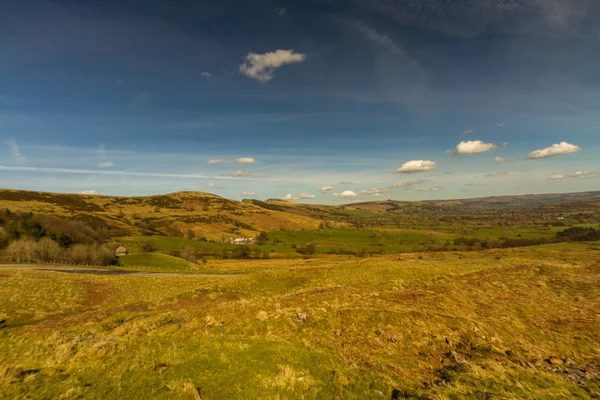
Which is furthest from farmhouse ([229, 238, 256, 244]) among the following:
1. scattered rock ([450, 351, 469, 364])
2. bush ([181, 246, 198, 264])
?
scattered rock ([450, 351, 469, 364])

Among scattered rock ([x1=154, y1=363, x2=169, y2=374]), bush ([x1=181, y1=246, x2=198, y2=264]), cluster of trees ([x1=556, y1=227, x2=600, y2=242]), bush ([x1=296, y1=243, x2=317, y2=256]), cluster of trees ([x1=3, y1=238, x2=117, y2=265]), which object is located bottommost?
bush ([x1=296, y1=243, x2=317, y2=256])

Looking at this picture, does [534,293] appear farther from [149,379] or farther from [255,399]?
[149,379]

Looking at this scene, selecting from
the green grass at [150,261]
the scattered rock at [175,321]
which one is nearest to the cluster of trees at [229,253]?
the green grass at [150,261]

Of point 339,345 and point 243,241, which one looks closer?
point 339,345

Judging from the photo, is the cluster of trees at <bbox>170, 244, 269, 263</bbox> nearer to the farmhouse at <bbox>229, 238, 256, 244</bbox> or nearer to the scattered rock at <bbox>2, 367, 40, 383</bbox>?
the farmhouse at <bbox>229, 238, 256, 244</bbox>

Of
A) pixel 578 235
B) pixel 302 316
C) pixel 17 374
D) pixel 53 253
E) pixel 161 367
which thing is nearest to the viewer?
pixel 17 374

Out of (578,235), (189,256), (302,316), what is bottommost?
(189,256)

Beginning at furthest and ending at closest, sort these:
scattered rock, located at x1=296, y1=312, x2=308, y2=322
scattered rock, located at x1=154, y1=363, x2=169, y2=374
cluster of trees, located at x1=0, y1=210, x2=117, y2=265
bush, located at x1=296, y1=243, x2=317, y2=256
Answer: bush, located at x1=296, y1=243, x2=317, y2=256 → cluster of trees, located at x1=0, y1=210, x2=117, y2=265 → scattered rock, located at x1=296, y1=312, x2=308, y2=322 → scattered rock, located at x1=154, y1=363, x2=169, y2=374

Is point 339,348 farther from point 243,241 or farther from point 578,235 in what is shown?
point 578,235

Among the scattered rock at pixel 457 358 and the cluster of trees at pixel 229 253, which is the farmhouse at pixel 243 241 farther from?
the scattered rock at pixel 457 358

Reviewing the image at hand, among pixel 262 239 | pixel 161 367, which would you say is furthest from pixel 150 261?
pixel 262 239

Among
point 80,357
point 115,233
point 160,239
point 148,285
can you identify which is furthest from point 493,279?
point 115,233

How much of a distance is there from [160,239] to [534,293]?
14063cm

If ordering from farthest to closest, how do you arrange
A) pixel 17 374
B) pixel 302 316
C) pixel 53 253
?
1. pixel 53 253
2. pixel 302 316
3. pixel 17 374
